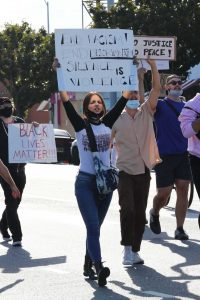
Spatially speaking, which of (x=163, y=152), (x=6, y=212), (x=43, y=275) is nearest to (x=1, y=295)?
(x=43, y=275)

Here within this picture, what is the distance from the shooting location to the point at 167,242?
10.2m

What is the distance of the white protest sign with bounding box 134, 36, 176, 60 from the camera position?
12.0 meters

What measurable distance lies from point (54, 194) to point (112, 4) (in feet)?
60.5

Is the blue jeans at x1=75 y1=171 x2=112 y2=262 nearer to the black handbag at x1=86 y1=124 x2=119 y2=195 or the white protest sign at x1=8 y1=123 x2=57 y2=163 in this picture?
the black handbag at x1=86 y1=124 x2=119 y2=195

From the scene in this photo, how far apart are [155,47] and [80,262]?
14.0 ft

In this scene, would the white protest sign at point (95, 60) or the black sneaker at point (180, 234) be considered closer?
the white protest sign at point (95, 60)

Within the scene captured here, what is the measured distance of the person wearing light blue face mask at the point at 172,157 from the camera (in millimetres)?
10344

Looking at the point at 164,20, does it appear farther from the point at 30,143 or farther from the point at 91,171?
the point at 91,171

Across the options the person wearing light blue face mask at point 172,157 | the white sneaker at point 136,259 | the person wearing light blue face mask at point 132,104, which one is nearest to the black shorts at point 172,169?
the person wearing light blue face mask at point 172,157

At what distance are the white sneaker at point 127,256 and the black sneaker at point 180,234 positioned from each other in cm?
175

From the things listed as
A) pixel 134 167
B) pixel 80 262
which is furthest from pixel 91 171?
pixel 80 262

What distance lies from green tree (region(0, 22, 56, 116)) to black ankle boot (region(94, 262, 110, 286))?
4478 cm

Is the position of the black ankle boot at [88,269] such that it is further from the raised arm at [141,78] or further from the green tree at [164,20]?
the green tree at [164,20]

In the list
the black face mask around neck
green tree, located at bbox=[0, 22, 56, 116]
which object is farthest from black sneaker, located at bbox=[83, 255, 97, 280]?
green tree, located at bbox=[0, 22, 56, 116]
